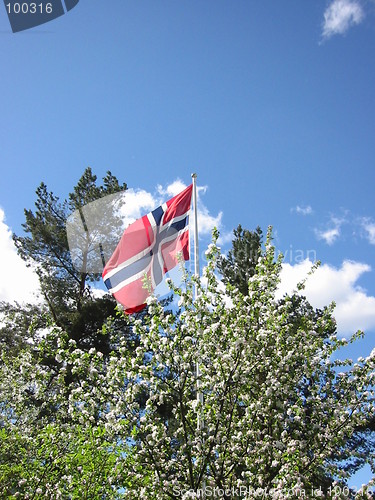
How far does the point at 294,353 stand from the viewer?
22.1 feet

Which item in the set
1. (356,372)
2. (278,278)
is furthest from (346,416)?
(278,278)

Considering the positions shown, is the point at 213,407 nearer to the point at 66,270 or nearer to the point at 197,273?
the point at 197,273

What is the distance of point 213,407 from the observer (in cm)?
643

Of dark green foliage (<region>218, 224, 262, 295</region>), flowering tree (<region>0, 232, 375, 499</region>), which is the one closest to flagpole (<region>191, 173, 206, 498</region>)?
flowering tree (<region>0, 232, 375, 499</region>)

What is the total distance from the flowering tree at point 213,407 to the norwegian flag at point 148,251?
187 cm

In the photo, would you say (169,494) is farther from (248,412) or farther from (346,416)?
(346,416)

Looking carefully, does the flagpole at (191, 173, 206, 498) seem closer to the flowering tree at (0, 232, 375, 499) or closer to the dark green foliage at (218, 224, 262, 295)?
the flowering tree at (0, 232, 375, 499)

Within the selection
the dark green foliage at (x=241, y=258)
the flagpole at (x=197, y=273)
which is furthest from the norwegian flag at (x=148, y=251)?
the dark green foliage at (x=241, y=258)

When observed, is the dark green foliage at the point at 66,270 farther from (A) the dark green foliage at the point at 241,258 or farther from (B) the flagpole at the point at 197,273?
(B) the flagpole at the point at 197,273

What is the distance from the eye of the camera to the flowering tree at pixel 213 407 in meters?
6.18

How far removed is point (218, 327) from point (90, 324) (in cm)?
1174

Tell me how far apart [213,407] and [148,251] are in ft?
12.3

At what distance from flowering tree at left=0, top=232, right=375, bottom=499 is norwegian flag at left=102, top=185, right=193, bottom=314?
1.87 metres

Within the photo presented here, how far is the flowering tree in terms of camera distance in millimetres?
6176
